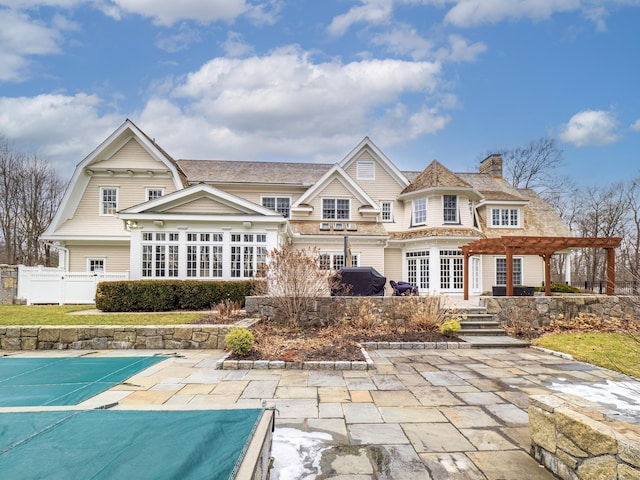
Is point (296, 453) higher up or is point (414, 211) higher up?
point (414, 211)

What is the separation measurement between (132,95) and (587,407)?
19.2 meters

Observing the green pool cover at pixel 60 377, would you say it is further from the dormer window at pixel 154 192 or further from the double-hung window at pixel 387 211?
the double-hung window at pixel 387 211

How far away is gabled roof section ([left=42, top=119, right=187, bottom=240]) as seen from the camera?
16578 millimetres

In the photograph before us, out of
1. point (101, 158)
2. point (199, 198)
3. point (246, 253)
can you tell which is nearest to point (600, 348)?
point (246, 253)

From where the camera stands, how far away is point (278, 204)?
775 inches

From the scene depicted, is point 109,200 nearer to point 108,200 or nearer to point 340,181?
point 108,200

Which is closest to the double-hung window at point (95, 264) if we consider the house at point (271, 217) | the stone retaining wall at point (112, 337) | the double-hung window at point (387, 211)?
the house at point (271, 217)

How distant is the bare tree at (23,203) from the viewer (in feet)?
82.1

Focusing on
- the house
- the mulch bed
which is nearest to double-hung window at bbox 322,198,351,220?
the house

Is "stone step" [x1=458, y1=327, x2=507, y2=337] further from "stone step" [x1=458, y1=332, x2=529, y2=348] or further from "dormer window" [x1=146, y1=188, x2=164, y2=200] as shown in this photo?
"dormer window" [x1=146, y1=188, x2=164, y2=200]

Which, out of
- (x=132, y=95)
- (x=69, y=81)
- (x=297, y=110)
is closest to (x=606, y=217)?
(x=297, y=110)

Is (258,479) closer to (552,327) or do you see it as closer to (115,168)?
(552,327)

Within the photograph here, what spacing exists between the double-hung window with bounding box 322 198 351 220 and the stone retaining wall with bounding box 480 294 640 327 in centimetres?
919

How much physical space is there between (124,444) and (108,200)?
17.8 metres
